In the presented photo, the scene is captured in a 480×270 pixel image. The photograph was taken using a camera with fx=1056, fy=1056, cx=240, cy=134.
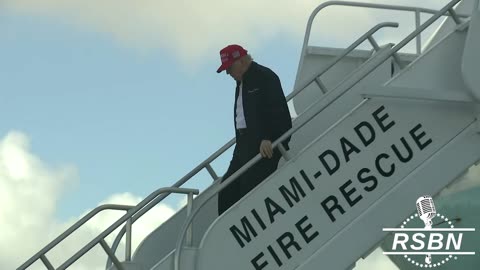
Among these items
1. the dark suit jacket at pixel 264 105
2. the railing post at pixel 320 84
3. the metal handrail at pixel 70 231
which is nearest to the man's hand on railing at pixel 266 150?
the dark suit jacket at pixel 264 105

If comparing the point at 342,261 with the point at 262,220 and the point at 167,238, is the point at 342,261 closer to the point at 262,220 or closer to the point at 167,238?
the point at 262,220

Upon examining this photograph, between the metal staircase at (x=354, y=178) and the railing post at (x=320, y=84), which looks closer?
the metal staircase at (x=354, y=178)

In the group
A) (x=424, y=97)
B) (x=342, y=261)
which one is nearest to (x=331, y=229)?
(x=342, y=261)

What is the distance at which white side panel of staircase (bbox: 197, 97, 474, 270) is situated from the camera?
7.79 m

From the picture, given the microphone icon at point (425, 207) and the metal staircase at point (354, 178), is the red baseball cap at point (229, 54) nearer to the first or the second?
the metal staircase at point (354, 178)

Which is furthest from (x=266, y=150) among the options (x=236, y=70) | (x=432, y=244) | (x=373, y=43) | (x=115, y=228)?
(x=432, y=244)

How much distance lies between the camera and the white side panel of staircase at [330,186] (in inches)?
307

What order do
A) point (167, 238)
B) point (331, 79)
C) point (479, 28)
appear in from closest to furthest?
point (479, 28)
point (167, 238)
point (331, 79)

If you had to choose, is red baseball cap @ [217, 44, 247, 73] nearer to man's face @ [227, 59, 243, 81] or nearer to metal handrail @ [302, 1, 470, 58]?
man's face @ [227, 59, 243, 81]

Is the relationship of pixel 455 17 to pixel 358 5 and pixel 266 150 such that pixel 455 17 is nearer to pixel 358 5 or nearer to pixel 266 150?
pixel 266 150

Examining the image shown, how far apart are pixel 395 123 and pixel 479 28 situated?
1.00 metres

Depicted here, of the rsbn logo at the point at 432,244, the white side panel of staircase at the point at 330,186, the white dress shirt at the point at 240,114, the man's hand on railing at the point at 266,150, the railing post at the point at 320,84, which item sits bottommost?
the rsbn logo at the point at 432,244

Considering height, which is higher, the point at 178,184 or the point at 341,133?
the point at 178,184

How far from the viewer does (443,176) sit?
8.31m
